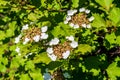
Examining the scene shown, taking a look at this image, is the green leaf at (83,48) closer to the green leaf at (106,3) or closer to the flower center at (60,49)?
the flower center at (60,49)

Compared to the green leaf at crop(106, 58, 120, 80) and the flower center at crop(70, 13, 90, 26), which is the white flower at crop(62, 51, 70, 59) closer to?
the flower center at crop(70, 13, 90, 26)

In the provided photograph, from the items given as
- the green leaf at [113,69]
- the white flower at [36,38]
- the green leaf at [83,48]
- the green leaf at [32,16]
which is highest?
the green leaf at [32,16]

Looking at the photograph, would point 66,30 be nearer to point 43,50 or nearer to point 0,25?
point 43,50

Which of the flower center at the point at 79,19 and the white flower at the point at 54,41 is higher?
the flower center at the point at 79,19

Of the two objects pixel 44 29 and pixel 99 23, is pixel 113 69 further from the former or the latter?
pixel 44 29

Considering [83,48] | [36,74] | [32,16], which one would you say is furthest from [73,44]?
[32,16]

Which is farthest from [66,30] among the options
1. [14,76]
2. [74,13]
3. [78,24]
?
[14,76]

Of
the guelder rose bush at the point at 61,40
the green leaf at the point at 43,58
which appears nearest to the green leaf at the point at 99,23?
the guelder rose bush at the point at 61,40
